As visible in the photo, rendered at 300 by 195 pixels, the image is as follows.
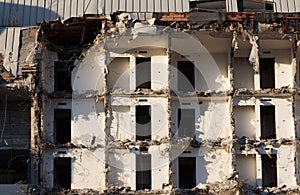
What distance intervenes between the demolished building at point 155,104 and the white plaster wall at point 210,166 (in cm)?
5

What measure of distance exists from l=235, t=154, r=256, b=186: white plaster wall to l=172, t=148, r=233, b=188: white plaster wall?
2.19 feet

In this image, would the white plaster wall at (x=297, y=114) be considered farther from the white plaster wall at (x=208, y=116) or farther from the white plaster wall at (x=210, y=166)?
the white plaster wall at (x=210, y=166)

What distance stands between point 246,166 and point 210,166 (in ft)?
6.21

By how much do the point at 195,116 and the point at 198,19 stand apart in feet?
17.2

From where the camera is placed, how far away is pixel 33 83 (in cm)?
3703

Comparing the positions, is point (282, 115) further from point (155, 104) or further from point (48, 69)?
point (48, 69)

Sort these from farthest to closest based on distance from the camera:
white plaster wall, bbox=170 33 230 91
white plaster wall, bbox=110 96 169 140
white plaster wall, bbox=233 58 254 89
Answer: white plaster wall, bbox=233 58 254 89, white plaster wall, bbox=170 33 230 91, white plaster wall, bbox=110 96 169 140

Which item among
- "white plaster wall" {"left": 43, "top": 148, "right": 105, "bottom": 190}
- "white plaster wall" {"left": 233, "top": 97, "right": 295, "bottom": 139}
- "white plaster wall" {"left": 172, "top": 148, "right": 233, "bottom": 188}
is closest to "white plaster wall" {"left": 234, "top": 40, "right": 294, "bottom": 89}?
"white plaster wall" {"left": 233, "top": 97, "right": 295, "bottom": 139}

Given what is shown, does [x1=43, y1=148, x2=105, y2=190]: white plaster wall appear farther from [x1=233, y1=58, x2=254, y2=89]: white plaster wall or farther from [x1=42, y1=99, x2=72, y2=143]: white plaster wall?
[x1=233, y1=58, x2=254, y2=89]: white plaster wall

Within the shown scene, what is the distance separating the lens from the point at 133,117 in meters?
38.1

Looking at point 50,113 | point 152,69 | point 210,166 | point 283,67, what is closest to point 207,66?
point 152,69

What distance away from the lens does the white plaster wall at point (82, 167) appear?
122ft

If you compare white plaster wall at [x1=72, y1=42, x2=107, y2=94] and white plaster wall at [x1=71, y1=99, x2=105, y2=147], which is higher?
white plaster wall at [x1=72, y1=42, x2=107, y2=94]

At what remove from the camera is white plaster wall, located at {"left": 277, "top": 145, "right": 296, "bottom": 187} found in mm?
37469
